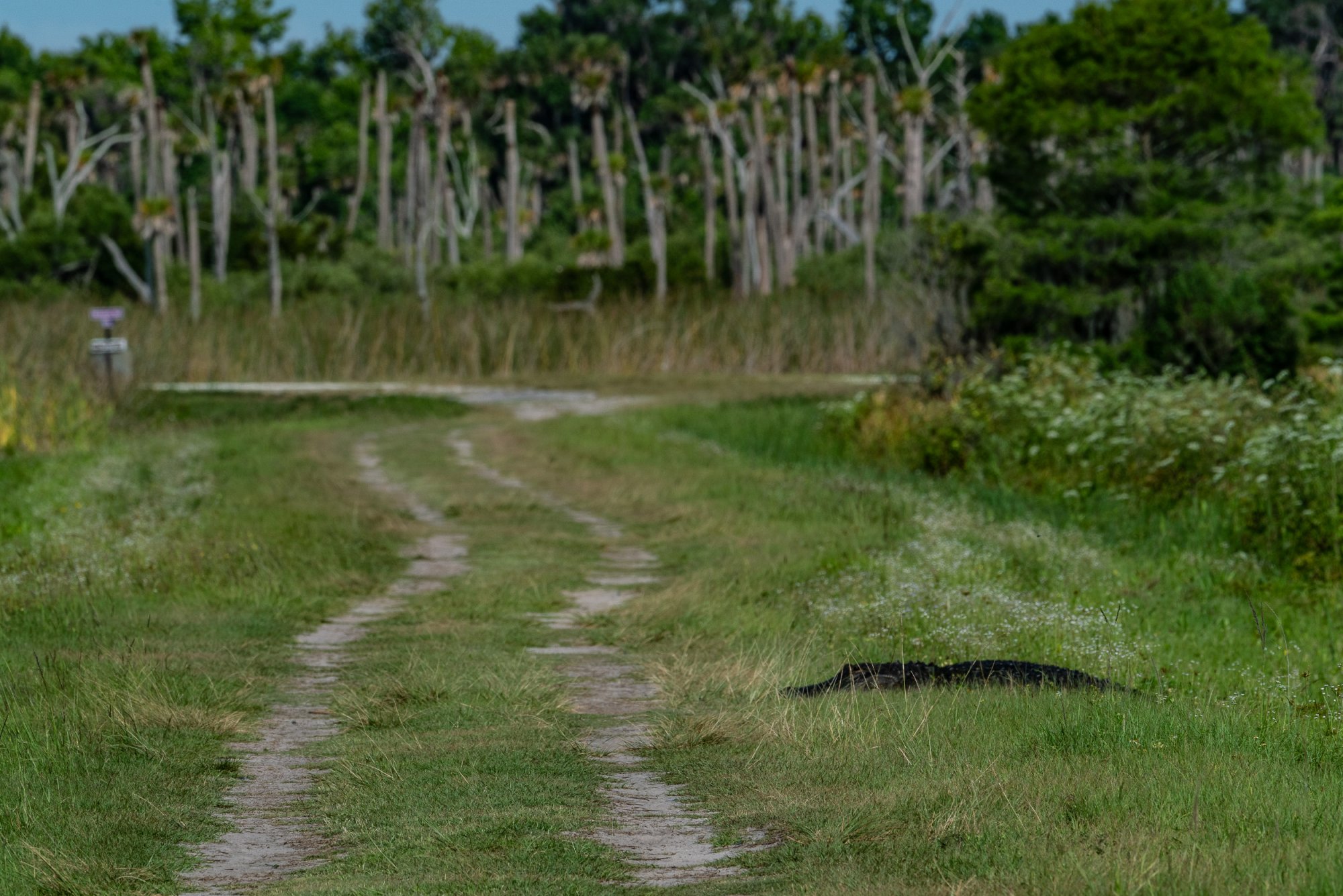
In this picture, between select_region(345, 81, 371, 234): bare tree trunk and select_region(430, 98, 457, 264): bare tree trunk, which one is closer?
select_region(430, 98, 457, 264): bare tree trunk

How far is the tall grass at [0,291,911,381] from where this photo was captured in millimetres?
31312

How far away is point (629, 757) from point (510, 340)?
26.6 metres

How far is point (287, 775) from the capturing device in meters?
5.99

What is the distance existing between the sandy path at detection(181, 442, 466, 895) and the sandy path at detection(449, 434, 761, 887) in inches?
34.3

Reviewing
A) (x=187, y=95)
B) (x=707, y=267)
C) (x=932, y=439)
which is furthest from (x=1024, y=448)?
(x=187, y=95)

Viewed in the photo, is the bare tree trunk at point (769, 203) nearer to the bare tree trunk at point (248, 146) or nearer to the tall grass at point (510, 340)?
the tall grass at point (510, 340)

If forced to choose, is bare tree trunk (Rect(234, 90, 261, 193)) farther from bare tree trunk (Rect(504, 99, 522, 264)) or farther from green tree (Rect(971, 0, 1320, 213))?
green tree (Rect(971, 0, 1320, 213))

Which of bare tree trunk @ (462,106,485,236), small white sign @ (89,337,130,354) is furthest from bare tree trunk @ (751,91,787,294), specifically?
small white sign @ (89,337,130,354)

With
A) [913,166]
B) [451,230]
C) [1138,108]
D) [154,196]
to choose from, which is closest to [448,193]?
[451,230]

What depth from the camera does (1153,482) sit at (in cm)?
1467

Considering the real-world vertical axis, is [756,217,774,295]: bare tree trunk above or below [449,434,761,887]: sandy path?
above

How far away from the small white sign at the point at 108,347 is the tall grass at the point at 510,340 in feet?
8.33

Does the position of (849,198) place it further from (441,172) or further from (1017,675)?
(1017,675)

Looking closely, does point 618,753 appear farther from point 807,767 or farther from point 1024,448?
point 1024,448
